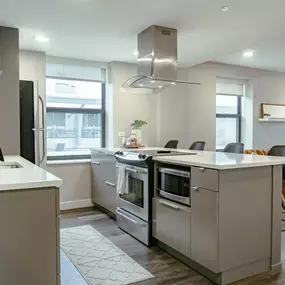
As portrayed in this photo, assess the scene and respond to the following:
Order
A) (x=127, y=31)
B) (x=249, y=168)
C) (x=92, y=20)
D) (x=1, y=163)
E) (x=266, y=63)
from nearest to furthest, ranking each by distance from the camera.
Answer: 1. (x=249, y=168)
2. (x=1, y=163)
3. (x=92, y=20)
4. (x=127, y=31)
5. (x=266, y=63)

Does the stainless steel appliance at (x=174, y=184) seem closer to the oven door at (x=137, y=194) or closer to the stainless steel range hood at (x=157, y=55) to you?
the oven door at (x=137, y=194)

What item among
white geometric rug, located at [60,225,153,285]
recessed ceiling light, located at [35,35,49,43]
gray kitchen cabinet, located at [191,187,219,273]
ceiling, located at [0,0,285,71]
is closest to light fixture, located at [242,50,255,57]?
ceiling, located at [0,0,285,71]

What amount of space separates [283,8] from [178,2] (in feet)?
3.40

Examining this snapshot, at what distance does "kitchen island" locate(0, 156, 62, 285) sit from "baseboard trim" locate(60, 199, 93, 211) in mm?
3057

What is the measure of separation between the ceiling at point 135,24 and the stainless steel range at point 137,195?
145 centimetres

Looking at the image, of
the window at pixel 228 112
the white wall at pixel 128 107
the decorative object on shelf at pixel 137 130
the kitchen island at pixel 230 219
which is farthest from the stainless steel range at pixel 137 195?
the window at pixel 228 112

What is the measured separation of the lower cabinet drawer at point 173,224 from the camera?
2.57 metres

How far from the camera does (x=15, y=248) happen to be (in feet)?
5.10

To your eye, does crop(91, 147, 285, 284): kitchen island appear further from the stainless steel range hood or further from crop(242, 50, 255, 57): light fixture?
crop(242, 50, 255, 57): light fixture

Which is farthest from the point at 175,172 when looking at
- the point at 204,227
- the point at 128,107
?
the point at 128,107

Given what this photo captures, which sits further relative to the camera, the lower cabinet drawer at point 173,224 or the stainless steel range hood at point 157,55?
the stainless steel range hood at point 157,55

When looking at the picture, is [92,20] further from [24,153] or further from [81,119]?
[81,119]

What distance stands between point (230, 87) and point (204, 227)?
4.40 meters

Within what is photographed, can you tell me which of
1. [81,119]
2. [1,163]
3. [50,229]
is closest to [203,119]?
[81,119]
